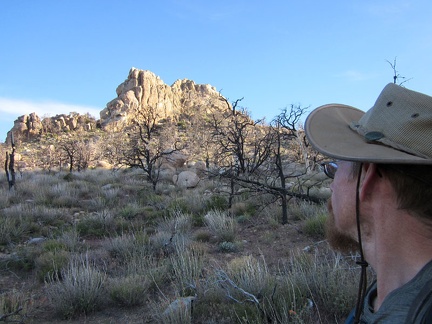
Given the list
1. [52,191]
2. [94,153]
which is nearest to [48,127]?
[94,153]

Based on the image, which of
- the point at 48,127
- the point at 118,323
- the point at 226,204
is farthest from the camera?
the point at 48,127

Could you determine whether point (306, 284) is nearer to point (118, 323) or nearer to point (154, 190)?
point (118, 323)

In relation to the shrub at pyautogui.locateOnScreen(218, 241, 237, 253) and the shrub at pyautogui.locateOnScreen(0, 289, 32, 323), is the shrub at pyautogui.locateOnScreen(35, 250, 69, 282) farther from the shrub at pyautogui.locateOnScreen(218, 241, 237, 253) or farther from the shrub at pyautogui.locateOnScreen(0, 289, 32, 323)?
the shrub at pyautogui.locateOnScreen(218, 241, 237, 253)

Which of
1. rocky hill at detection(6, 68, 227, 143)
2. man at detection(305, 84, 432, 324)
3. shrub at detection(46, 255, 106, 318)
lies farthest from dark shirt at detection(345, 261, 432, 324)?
rocky hill at detection(6, 68, 227, 143)

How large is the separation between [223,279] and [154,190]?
1082cm

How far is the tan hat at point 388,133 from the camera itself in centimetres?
101

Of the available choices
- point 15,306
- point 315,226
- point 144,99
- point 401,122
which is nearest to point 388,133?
point 401,122

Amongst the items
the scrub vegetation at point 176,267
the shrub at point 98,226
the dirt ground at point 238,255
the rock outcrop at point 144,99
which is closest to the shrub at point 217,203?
the scrub vegetation at point 176,267

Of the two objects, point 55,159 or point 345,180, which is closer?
point 345,180

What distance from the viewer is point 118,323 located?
13.7 feet

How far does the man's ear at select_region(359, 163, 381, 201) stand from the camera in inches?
43.5

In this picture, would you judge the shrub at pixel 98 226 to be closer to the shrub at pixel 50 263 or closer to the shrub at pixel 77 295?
the shrub at pixel 50 263

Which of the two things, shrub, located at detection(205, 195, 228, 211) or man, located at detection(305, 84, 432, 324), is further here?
shrub, located at detection(205, 195, 228, 211)

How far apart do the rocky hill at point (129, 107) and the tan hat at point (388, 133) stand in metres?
49.0
